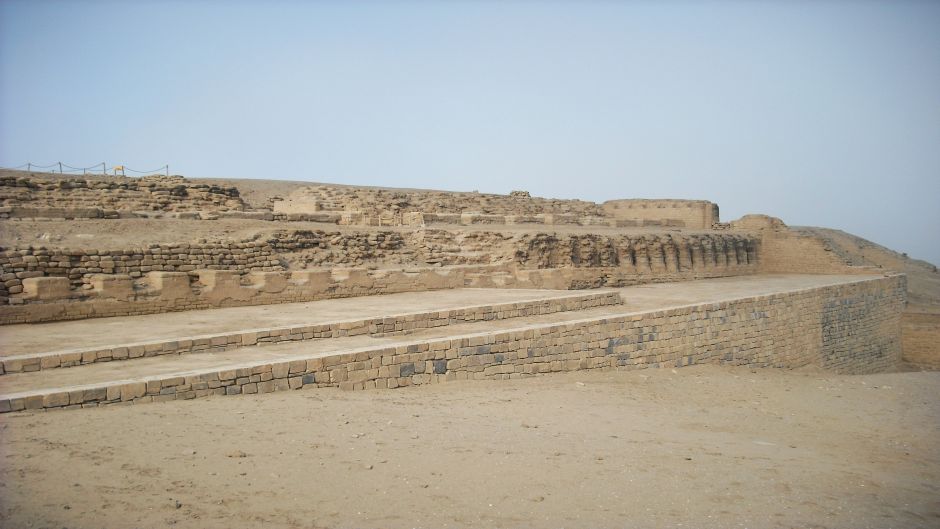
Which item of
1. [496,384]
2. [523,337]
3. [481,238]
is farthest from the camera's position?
[481,238]

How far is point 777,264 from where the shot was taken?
2350 cm

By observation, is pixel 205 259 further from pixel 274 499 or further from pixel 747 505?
pixel 747 505

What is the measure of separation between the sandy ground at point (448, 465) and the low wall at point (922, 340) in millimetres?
12083

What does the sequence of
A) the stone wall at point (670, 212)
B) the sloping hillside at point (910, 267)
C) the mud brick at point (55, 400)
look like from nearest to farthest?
the mud brick at point (55, 400), the sloping hillside at point (910, 267), the stone wall at point (670, 212)

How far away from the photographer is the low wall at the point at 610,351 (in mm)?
6586

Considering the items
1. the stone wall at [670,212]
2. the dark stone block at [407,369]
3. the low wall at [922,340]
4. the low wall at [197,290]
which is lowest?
the low wall at [922,340]

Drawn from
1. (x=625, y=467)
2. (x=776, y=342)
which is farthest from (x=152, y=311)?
(x=776, y=342)

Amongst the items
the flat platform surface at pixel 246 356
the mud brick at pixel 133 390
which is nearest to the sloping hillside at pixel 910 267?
the flat platform surface at pixel 246 356

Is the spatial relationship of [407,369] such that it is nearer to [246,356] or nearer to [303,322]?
[246,356]

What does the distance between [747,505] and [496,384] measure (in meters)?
3.65

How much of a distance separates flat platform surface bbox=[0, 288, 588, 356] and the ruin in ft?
0.18

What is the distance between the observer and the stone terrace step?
727 centimetres

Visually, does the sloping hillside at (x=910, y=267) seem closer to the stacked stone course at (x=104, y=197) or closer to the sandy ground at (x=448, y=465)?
the sandy ground at (x=448, y=465)

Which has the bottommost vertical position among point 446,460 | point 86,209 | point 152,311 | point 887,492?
point 887,492
